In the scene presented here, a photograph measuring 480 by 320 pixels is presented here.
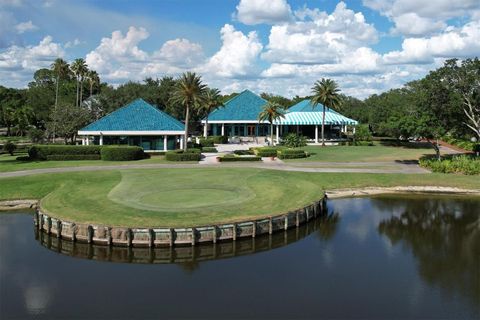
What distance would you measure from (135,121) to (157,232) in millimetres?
46116

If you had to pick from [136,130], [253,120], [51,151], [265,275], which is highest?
[253,120]

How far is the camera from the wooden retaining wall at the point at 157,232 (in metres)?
29.8

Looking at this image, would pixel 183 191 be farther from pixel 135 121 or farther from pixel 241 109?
pixel 241 109

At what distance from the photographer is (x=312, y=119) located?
319 feet

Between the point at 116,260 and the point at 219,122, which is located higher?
the point at 219,122

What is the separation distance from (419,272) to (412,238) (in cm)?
753

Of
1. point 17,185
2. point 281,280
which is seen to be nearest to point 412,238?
point 281,280

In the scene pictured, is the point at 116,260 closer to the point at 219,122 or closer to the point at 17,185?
the point at 17,185

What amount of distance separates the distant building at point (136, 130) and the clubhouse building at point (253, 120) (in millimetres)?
26077

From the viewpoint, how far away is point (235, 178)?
48125mm

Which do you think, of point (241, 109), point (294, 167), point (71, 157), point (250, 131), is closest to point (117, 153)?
point (71, 157)

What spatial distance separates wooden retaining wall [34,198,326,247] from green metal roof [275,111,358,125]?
62.4m

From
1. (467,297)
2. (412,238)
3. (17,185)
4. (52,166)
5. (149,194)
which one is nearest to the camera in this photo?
(467,297)

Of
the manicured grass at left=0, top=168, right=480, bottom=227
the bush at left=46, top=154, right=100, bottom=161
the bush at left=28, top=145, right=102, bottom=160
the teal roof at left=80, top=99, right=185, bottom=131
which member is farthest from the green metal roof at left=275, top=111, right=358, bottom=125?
the manicured grass at left=0, top=168, right=480, bottom=227
